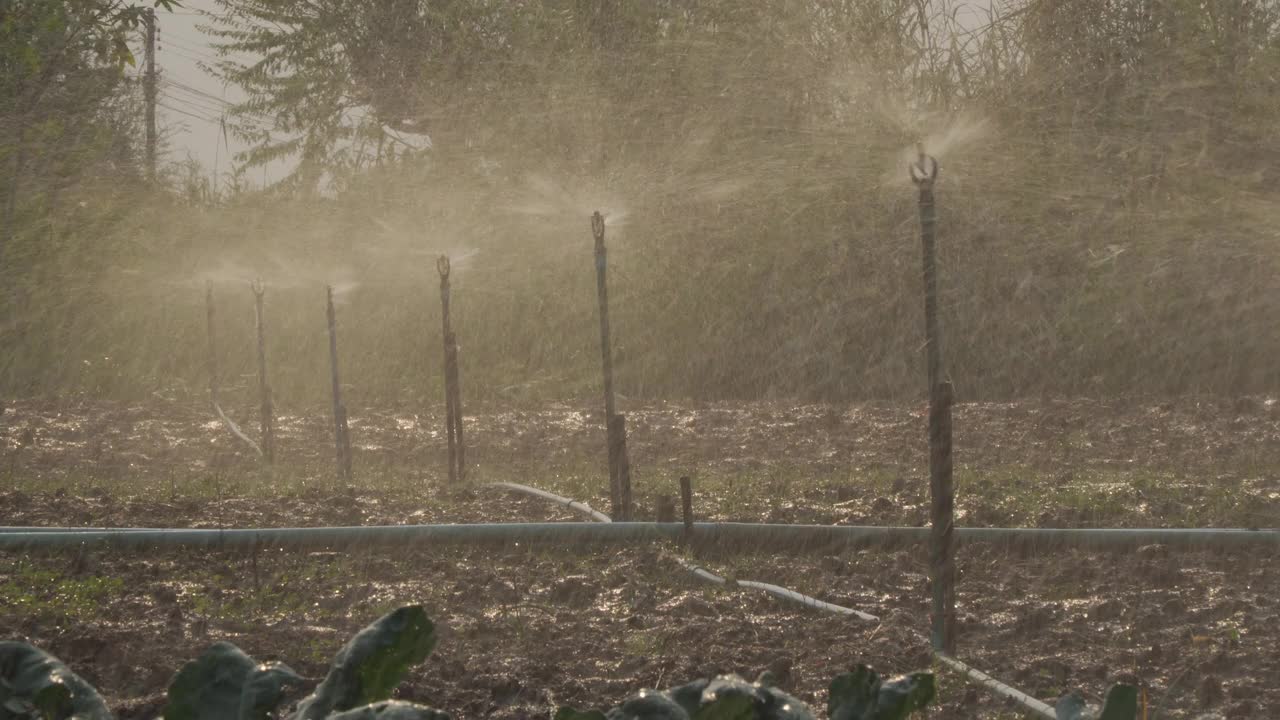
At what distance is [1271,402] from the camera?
30.7 feet

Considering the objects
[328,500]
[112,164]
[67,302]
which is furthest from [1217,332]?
[112,164]

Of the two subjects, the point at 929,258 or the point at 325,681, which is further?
the point at 929,258

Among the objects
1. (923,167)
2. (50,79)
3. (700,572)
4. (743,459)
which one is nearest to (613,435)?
(700,572)

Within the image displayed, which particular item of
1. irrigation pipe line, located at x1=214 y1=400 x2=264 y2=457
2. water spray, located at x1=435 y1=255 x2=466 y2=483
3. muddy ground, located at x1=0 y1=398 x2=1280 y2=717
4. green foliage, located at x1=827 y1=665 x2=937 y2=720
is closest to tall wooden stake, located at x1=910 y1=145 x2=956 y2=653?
muddy ground, located at x1=0 y1=398 x2=1280 y2=717

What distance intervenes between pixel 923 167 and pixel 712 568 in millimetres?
1747

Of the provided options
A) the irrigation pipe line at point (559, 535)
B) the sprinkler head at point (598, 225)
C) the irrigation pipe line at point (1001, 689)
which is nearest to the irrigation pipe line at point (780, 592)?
the irrigation pipe line at point (559, 535)

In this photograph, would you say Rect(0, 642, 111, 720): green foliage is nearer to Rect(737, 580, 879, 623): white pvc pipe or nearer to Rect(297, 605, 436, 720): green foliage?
Rect(297, 605, 436, 720): green foliage

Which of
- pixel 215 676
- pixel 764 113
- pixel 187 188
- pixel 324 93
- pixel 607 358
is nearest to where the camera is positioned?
pixel 215 676

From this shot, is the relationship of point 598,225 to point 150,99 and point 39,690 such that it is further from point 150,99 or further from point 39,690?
point 150,99

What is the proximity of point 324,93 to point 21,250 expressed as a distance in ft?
18.7

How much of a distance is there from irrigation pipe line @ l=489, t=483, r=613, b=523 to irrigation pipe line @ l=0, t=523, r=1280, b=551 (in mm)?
407

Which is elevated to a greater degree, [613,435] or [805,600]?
[613,435]

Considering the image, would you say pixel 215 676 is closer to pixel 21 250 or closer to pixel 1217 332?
pixel 1217 332

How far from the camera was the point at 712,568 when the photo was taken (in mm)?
5074
